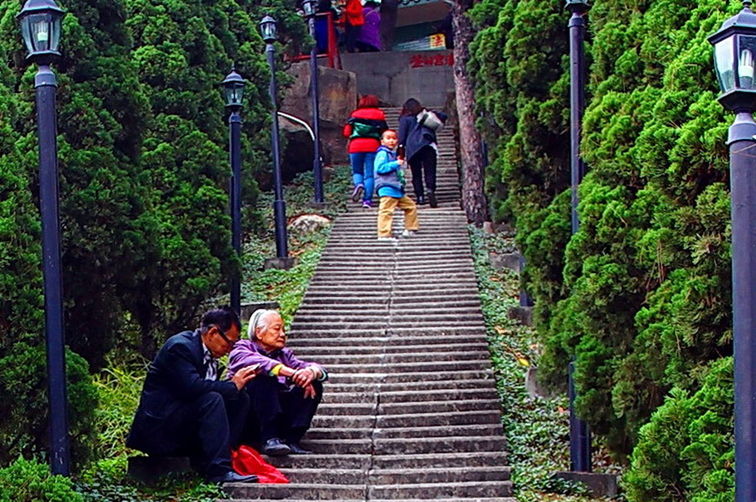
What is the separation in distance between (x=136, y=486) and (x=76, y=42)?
12.7ft

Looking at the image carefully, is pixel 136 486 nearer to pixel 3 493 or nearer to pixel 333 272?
pixel 3 493

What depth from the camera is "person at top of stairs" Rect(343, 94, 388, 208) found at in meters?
17.1

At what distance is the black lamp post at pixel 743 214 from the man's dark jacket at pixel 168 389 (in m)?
3.79

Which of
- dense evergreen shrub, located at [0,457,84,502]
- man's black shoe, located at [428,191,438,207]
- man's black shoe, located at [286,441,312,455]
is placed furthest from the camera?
man's black shoe, located at [428,191,438,207]

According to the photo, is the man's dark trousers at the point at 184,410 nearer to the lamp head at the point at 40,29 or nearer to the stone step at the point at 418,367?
the lamp head at the point at 40,29

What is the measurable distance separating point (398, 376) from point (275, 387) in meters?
2.15

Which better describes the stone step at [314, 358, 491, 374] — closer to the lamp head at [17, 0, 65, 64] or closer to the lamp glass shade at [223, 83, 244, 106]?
the lamp glass shade at [223, 83, 244, 106]

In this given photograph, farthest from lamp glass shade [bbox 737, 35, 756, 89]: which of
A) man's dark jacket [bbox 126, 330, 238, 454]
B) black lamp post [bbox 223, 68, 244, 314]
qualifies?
black lamp post [bbox 223, 68, 244, 314]

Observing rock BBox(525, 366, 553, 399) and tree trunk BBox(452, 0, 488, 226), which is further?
tree trunk BBox(452, 0, 488, 226)

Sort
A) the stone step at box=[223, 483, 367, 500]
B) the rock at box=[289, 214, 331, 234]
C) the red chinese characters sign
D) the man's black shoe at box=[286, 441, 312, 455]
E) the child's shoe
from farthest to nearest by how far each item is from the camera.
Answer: the red chinese characters sign, the child's shoe, the rock at box=[289, 214, 331, 234], the man's black shoe at box=[286, 441, 312, 455], the stone step at box=[223, 483, 367, 500]

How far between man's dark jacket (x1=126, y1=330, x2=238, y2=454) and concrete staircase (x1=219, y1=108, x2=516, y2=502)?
0.59 m

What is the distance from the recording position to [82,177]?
9.91 metres

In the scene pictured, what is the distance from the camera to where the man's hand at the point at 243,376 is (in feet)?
27.8

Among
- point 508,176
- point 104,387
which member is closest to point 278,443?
point 104,387
